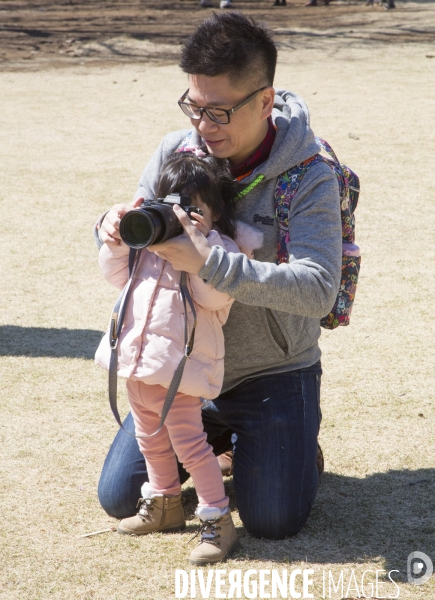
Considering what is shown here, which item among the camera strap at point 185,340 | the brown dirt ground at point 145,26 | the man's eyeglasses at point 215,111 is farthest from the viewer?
the brown dirt ground at point 145,26

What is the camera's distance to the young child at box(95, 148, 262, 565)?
103 inches

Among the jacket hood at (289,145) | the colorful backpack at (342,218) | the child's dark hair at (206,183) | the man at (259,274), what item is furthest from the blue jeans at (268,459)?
the jacket hood at (289,145)

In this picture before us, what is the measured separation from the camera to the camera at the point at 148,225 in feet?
7.77

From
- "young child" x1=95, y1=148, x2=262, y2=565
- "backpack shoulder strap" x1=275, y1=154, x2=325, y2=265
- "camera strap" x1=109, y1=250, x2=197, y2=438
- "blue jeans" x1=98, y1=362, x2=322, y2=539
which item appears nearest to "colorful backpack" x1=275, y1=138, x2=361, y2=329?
"backpack shoulder strap" x1=275, y1=154, x2=325, y2=265

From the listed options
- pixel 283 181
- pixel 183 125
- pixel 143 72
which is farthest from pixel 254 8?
pixel 283 181

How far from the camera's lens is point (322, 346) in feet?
14.7

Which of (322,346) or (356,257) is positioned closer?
(356,257)

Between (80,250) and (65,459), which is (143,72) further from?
(65,459)

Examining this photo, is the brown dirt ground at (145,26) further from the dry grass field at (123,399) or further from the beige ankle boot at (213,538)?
the beige ankle boot at (213,538)

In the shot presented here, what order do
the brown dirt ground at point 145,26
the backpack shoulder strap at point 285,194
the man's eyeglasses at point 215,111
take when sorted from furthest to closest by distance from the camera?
the brown dirt ground at point 145,26 → the backpack shoulder strap at point 285,194 → the man's eyeglasses at point 215,111

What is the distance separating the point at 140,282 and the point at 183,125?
7143 millimetres

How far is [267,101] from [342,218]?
19.0 inches

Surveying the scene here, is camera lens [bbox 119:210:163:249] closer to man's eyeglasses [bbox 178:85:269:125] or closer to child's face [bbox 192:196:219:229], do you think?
child's face [bbox 192:196:219:229]

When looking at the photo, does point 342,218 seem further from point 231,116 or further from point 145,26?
point 145,26
